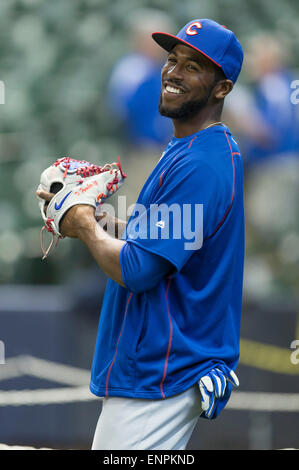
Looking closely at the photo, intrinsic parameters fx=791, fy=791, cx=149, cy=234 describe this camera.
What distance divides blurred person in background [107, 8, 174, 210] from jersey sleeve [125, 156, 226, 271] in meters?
2.63

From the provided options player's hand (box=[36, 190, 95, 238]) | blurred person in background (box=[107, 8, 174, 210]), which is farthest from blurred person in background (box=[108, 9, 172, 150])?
player's hand (box=[36, 190, 95, 238])

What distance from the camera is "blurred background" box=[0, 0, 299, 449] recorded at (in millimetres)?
4680

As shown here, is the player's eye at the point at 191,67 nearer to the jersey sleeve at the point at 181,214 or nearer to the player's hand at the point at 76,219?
the jersey sleeve at the point at 181,214

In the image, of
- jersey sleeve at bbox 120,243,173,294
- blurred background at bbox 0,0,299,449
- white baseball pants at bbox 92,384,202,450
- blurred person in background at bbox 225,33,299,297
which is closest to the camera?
jersey sleeve at bbox 120,243,173,294

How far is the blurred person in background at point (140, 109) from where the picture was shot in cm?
476

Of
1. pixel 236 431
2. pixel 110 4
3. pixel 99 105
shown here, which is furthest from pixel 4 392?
pixel 110 4

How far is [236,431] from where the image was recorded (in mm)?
4734

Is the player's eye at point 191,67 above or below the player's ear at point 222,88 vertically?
above

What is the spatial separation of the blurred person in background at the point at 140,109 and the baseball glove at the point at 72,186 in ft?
8.06

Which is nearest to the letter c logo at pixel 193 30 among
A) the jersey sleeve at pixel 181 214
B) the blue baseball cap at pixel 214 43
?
the blue baseball cap at pixel 214 43

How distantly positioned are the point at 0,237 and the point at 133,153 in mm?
1416

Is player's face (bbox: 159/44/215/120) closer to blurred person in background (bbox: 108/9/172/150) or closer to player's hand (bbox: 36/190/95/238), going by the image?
player's hand (bbox: 36/190/95/238)

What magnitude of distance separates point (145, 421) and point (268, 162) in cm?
330
